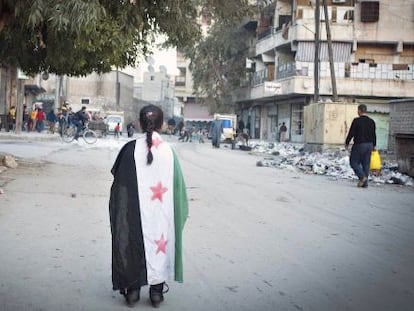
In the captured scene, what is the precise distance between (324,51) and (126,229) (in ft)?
134

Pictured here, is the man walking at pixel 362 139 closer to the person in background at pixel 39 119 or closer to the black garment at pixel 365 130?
the black garment at pixel 365 130

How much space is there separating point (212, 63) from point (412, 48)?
A: 1623cm

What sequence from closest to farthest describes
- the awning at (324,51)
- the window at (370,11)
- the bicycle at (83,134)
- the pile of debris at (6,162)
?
the pile of debris at (6,162) < the bicycle at (83,134) < the window at (370,11) < the awning at (324,51)

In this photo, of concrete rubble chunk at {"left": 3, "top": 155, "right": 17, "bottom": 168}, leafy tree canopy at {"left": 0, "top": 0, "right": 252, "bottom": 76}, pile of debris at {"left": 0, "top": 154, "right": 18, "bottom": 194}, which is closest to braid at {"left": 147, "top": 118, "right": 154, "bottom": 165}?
leafy tree canopy at {"left": 0, "top": 0, "right": 252, "bottom": 76}

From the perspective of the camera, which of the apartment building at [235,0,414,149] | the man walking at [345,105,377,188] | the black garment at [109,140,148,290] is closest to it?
the black garment at [109,140,148,290]

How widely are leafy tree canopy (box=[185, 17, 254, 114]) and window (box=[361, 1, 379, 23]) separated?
11.1 metres

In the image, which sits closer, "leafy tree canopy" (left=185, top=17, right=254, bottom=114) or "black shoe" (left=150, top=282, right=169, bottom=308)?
"black shoe" (left=150, top=282, right=169, bottom=308)

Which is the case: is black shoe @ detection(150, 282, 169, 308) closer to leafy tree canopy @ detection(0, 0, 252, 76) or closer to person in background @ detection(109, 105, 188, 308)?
person in background @ detection(109, 105, 188, 308)

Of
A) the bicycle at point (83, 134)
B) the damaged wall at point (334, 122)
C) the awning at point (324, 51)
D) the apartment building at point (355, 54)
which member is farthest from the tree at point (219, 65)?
the damaged wall at point (334, 122)

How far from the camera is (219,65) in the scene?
52812 millimetres

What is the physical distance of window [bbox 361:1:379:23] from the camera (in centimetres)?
4319

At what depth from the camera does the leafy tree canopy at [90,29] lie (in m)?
8.66

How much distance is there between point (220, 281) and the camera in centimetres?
514

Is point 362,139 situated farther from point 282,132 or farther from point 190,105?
point 190,105
